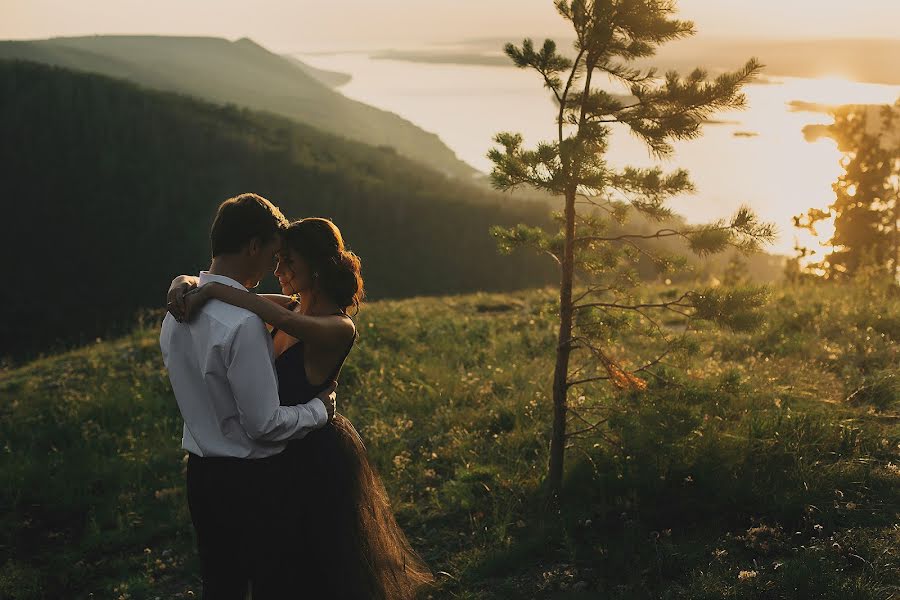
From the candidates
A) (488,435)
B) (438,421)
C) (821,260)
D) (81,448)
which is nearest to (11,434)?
(81,448)

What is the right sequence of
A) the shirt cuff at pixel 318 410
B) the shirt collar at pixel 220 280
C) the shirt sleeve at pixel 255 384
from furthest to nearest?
1. the shirt cuff at pixel 318 410
2. the shirt collar at pixel 220 280
3. the shirt sleeve at pixel 255 384

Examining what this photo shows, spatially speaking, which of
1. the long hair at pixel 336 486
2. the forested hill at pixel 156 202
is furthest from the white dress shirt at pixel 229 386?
the forested hill at pixel 156 202

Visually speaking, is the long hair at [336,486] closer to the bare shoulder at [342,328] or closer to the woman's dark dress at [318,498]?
the woman's dark dress at [318,498]

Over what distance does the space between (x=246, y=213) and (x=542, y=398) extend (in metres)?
5.61

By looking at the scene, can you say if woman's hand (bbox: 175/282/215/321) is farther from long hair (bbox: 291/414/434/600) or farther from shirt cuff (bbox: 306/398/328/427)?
long hair (bbox: 291/414/434/600)

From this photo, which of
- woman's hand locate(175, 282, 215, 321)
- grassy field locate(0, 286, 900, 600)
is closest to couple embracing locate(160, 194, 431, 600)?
woman's hand locate(175, 282, 215, 321)

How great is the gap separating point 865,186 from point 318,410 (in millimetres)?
36390

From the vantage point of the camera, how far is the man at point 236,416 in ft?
10.8

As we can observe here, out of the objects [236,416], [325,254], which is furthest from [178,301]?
[325,254]

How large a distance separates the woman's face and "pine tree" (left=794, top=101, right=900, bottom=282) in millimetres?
27901

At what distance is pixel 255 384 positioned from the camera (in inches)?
130

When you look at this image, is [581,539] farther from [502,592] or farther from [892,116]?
[892,116]

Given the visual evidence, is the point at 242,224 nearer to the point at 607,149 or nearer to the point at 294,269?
the point at 294,269

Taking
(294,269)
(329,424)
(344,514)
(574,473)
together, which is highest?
(294,269)
